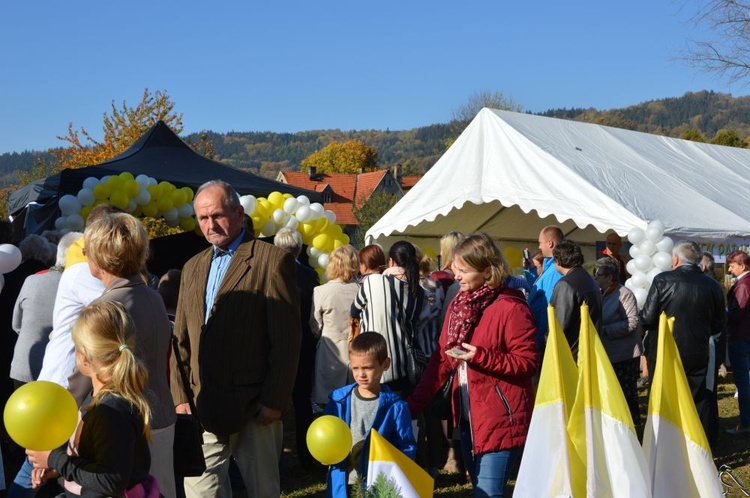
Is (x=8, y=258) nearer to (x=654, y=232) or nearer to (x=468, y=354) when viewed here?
(x=468, y=354)

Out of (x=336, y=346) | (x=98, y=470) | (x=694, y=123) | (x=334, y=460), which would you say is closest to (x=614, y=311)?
(x=336, y=346)

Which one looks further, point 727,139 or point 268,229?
point 727,139

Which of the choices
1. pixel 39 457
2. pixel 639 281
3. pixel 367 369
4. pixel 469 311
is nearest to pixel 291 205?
pixel 639 281

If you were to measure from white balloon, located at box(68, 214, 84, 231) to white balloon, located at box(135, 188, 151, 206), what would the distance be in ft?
2.21

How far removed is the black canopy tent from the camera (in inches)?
312

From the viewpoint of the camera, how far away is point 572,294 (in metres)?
5.33

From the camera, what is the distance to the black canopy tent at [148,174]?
26.0ft

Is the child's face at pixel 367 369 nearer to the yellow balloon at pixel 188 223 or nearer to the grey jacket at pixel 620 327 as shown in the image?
the grey jacket at pixel 620 327

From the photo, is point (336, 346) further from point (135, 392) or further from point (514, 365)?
point (135, 392)

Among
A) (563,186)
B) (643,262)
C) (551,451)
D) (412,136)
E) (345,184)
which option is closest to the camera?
(551,451)

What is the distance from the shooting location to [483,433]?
→ 11.1ft

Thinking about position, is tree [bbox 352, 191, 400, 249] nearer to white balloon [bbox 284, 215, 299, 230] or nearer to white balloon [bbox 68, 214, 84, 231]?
white balloon [bbox 284, 215, 299, 230]

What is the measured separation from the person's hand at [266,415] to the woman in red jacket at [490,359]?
2.66ft

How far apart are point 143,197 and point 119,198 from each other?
304mm
